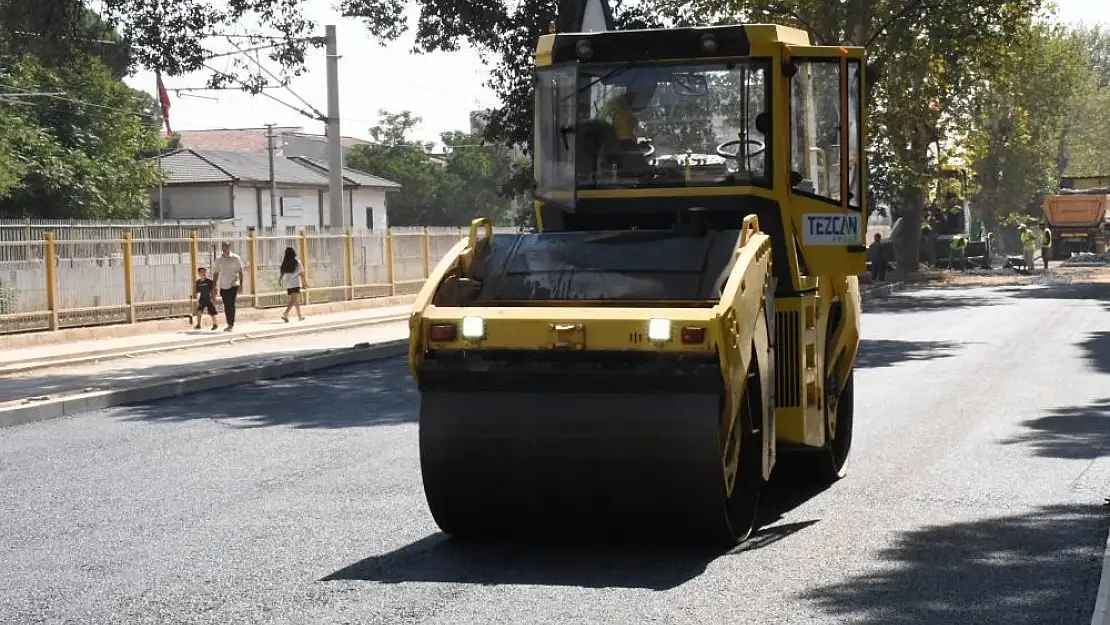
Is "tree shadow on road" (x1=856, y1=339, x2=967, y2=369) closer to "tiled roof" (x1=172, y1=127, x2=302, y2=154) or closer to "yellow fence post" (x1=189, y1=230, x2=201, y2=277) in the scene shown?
"yellow fence post" (x1=189, y1=230, x2=201, y2=277)

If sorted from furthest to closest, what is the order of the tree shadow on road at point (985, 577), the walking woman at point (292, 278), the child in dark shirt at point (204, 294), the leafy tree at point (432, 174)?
the leafy tree at point (432, 174) → the walking woman at point (292, 278) → the child in dark shirt at point (204, 294) → the tree shadow on road at point (985, 577)

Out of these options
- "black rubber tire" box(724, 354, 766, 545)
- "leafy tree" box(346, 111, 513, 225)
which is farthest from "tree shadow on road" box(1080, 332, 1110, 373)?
"leafy tree" box(346, 111, 513, 225)

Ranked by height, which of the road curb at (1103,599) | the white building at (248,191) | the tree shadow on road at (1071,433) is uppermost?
the white building at (248,191)

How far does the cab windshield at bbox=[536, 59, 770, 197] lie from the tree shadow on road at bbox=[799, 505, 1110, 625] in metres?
2.35

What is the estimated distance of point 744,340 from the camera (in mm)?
7750

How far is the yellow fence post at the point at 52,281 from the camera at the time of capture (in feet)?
87.6

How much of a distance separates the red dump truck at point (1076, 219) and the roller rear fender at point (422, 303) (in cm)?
6041

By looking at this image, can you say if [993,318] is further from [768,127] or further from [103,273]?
[768,127]

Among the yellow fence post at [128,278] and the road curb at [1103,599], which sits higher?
the yellow fence post at [128,278]

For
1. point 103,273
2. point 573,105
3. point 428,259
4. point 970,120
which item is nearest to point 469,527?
point 573,105

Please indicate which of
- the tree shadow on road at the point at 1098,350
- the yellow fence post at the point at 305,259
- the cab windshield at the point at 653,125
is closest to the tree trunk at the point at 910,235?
the yellow fence post at the point at 305,259

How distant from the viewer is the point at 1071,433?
1266cm

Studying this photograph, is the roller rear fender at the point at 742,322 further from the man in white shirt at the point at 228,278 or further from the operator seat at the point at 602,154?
the man in white shirt at the point at 228,278

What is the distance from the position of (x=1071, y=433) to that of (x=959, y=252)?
148 ft
